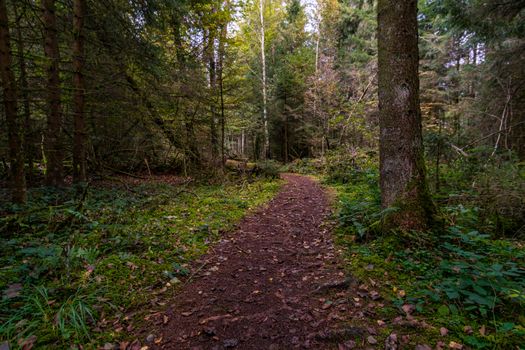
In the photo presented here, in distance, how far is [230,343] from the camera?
7.08 feet

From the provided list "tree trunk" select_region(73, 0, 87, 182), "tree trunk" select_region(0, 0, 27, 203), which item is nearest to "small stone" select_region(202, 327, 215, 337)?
"tree trunk" select_region(0, 0, 27, 203)

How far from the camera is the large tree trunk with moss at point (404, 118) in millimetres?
3496

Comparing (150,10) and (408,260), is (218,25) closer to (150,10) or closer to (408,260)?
(150,10)

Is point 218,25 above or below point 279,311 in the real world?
above

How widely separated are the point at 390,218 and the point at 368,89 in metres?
15.3

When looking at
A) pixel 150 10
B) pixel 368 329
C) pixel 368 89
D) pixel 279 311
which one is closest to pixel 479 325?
pixel 368 329

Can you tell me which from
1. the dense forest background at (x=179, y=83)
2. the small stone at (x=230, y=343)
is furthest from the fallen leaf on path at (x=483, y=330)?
the dense forest background at (x=179, y=83)

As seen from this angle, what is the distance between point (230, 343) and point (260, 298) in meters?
0.70

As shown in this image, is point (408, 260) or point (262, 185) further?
point (262, 185)

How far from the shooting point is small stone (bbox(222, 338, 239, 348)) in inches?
84.0

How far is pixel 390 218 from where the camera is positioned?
142 inches

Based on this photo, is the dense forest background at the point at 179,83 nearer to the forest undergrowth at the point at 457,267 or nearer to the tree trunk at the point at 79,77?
the tree trunk at the point at 79,77

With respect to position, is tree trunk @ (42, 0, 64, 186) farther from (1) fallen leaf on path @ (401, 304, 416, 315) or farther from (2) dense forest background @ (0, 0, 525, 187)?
(1) fallen leaf on path @ (401, 304, 416, 315)

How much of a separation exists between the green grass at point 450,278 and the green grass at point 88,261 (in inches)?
100
